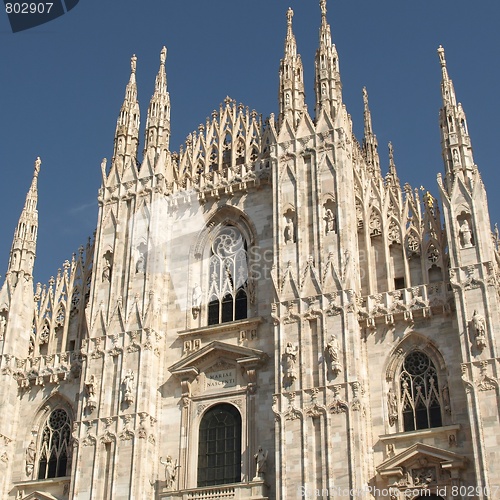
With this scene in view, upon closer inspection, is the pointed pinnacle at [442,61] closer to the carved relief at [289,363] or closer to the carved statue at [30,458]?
the carved relief at [289,363]

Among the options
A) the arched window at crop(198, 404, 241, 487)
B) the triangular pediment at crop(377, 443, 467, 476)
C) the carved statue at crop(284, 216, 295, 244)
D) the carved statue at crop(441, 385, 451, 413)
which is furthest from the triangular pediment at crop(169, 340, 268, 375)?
the carved statue at crop(441, 385, 451, 413)

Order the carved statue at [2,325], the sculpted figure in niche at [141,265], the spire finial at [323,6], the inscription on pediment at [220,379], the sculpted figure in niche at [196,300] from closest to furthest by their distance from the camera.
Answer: the inscription on pediment at [220,379]
the sculpted figure in niche at [196,300]
the sculpted figure in niche at [141,265]
the carved statue at [2,325]
the spire finial at [323,6]

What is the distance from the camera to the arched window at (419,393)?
23984 millimetres

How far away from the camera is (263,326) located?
26984 mm

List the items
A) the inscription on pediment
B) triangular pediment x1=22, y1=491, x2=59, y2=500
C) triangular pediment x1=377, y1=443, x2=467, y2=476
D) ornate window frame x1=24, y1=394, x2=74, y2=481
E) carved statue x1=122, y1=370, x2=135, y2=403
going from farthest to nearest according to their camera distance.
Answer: ornate window frame x1=24, y1=394, x2=74, y2=481, triangular pediment x1=22, y1=491, x2=59, y2=500, carved statue x1=122, y1=370, x2=135, y2=403, the inscription on pediment, triangular pediment x1=377, y1=443, x2=467, y2=476

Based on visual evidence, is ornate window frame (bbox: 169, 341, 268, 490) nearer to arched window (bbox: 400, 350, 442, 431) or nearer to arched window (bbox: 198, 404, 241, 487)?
arched window (bbox: 198, 404, 241, 487)

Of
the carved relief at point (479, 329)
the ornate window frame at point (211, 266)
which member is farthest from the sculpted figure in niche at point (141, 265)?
the carved relief at point (479, 329)

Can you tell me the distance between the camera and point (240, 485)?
2409cm

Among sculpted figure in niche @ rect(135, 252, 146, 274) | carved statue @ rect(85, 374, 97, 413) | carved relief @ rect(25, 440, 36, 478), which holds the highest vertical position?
sculpted figure in niche @ rect(135, 252, 146, 274)

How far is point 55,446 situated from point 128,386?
3.88 meters

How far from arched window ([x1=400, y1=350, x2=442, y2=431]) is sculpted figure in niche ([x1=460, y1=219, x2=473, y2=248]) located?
10.9 ft

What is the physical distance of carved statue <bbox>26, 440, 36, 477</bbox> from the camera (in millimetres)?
28344

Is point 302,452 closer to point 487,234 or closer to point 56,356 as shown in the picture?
point 487,234

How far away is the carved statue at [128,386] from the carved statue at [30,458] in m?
4.21
